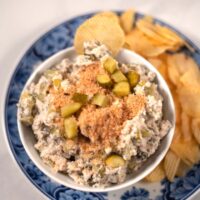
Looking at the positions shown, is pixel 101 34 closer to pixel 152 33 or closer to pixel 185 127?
pixel 152 33

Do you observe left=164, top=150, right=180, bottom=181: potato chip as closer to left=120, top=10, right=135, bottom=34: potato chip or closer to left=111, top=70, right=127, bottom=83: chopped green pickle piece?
left=111, top=70, right=127, bottom=83: chopped green pickle piece

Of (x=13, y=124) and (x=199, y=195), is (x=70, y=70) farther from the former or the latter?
(x=199, y=195)

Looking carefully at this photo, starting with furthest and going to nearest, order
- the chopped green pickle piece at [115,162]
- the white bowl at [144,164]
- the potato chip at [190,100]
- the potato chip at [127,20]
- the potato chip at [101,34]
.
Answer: the potato chip at [127,20] → the potato chip at [190,100] → the potato chip at [101,34] → the white bowl at [144,164] → the chopped green pickle piece at [115,162]

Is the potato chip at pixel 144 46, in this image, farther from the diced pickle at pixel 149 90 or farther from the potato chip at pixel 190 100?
the diced pickle at pixel 149 90

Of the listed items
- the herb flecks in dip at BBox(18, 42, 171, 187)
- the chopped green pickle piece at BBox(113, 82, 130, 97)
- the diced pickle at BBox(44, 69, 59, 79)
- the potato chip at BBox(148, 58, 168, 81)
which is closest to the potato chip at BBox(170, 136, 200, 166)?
the herb flecks in dip at BBox(18, 42, 171, 187)

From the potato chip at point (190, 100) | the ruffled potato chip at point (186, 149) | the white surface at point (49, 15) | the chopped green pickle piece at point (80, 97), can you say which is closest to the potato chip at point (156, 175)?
the ruffled potato chip at point (186, 149)

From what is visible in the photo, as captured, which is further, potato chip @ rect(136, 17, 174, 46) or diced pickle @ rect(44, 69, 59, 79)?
potato chip @ rect(136, 17, 174, 46)

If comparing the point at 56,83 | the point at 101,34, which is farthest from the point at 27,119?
the point at 101,34
